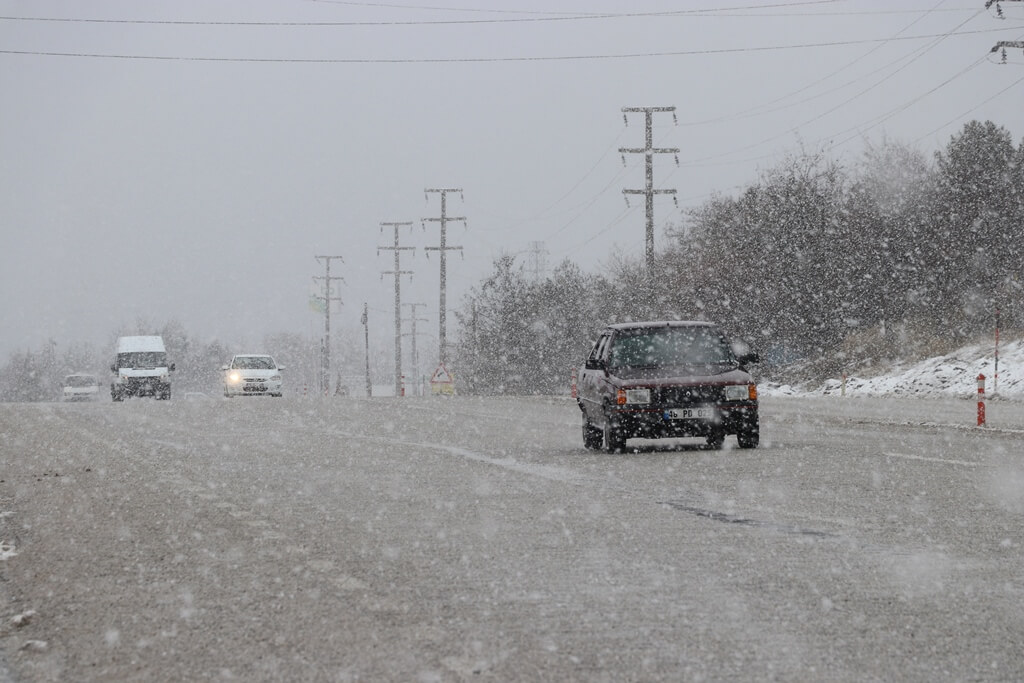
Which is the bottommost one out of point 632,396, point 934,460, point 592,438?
point 934,460

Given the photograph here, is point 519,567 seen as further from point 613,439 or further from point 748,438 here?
point 748,438

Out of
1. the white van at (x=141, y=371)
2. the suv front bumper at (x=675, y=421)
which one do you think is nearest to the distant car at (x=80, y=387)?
the white van at (x=141, y=371)

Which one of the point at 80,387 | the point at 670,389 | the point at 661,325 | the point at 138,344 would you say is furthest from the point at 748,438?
the point at 80,387

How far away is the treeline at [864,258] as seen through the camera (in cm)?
4338

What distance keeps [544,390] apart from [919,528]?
199 ft

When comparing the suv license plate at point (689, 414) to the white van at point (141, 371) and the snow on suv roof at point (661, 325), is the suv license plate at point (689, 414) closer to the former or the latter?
the snow on suv roof at point (661, 325)

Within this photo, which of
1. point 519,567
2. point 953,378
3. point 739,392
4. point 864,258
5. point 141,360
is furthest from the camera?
point 141,360

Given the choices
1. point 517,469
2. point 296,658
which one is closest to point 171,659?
point 296,658

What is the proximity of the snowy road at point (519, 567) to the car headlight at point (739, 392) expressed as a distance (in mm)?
929

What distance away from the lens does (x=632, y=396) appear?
1562cm

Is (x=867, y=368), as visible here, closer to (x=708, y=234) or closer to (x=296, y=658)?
(x=708, y=234)

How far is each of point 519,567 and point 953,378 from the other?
3092 cm

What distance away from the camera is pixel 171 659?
5.35m

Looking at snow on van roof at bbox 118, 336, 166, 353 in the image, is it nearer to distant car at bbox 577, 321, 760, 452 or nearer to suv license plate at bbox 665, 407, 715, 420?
distant car at bbox 577, 321, 760, 452
